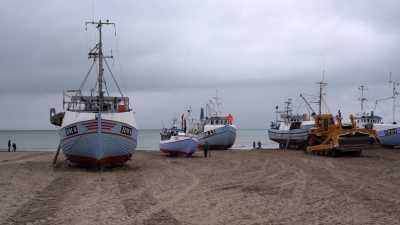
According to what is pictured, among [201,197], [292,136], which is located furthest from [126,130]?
[292,136]

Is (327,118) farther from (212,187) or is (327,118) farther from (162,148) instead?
(212,187)

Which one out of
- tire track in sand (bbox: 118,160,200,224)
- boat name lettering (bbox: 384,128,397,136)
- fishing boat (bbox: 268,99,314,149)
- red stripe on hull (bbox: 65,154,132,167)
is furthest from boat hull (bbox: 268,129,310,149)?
tire track in sand (bbox: 118,160,200,224)

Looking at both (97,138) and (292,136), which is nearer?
(97,138)

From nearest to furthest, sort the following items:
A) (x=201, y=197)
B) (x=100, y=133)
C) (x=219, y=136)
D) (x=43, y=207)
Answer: (x=43, y=207) < (x=201, y=197) < (x=100, y=133) < (x=219, y=136)

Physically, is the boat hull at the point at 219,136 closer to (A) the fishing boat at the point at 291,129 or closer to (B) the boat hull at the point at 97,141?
(A) the fishing boat at the point at 291,129

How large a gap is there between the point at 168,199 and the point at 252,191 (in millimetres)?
3289

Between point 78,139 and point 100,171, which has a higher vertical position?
point 78,139

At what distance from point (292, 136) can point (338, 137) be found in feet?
54.5

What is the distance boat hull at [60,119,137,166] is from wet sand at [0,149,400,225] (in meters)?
0.93

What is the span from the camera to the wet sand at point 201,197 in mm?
11508

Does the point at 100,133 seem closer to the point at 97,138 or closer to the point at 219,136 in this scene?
the point at 97,138

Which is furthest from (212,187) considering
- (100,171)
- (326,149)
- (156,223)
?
(326,149)

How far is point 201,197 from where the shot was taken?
1475 cm

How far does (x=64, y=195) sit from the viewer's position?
15430mm
